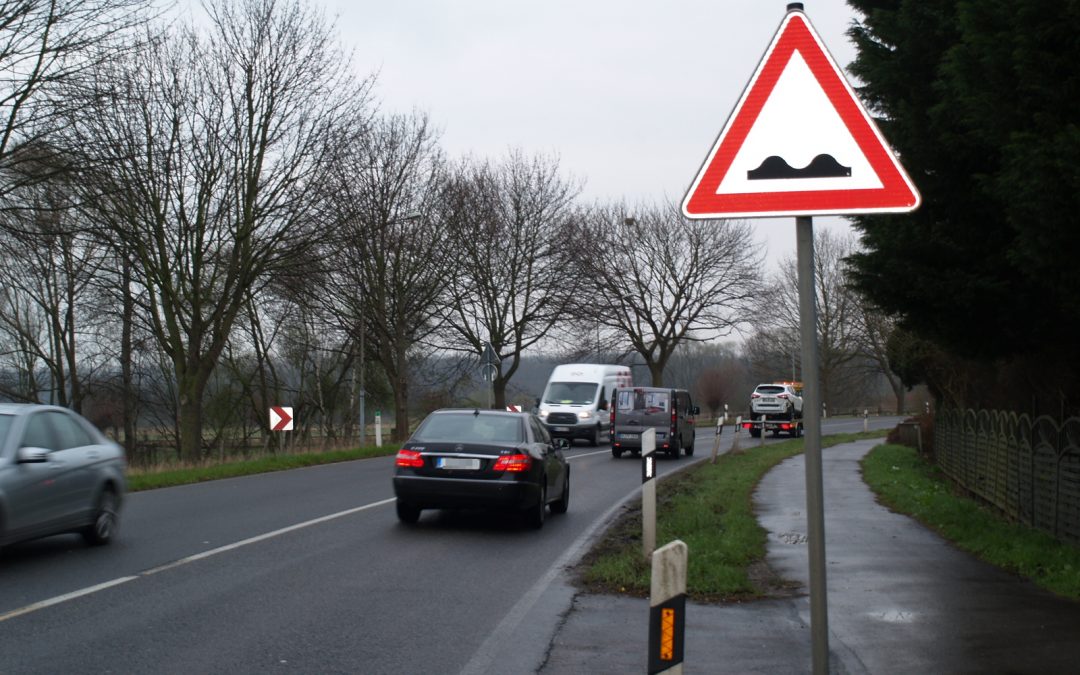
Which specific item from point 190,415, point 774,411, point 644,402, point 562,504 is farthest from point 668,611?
point 774,411

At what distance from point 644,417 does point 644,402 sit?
0.46 metres

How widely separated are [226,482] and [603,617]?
13555 mm

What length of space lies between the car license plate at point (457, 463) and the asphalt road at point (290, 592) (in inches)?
31.2

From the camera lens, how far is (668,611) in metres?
4.00

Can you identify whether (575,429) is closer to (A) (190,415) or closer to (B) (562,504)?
(A) (190,415)

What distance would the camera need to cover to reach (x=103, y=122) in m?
25.9

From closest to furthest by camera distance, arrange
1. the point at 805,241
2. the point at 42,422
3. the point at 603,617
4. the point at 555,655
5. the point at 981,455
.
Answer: the point at 805,241
the point at 555,655
the point at 603,617
the point at 42,422
the point at 981,455

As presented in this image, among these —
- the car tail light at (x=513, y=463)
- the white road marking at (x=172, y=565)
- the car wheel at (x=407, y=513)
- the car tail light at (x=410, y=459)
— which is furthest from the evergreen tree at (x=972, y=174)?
the white road marking at (x=172, y=565)

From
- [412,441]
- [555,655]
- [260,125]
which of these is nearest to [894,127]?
[412,441]

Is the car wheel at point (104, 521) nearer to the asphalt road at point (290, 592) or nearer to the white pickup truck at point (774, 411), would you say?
the asphalt road at point (290, 592)

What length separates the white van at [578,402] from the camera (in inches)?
1455

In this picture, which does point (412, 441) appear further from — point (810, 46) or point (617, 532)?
point (810, 46)

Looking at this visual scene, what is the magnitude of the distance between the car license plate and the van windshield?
24.4m

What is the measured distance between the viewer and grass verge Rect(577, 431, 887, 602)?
9281 mm
